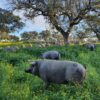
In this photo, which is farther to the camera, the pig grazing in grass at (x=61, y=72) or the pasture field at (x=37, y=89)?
the pig grazing in grass at (x=61, y=72)

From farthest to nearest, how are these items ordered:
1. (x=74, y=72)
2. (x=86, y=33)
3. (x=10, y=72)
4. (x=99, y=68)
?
(x=86, y=33), (x=99, y=68), (x=10, y=72), (x=74, y=72)

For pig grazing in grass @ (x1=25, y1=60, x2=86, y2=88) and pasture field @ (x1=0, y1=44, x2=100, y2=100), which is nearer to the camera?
pasture field @ (x1=0, y1=44, x2=100, y2=100)

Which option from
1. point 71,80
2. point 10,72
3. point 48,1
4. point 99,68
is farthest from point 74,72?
point 48,1

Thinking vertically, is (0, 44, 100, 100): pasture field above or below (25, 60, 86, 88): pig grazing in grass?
below

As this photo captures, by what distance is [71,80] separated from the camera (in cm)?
1073

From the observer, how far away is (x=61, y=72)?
1081 cm

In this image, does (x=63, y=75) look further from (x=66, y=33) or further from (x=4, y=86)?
(x=66, y=33)

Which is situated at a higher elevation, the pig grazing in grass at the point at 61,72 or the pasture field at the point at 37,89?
the pig grazing in grass at the point at 61,72

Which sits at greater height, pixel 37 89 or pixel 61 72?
pixel 61 72

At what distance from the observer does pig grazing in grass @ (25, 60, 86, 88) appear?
1073 cm

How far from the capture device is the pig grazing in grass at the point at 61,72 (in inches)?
423

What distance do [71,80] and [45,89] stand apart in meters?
0.82

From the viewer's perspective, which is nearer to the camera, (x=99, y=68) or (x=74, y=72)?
(x=74, y=72)

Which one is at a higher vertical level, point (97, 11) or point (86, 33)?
point (97, 11)
